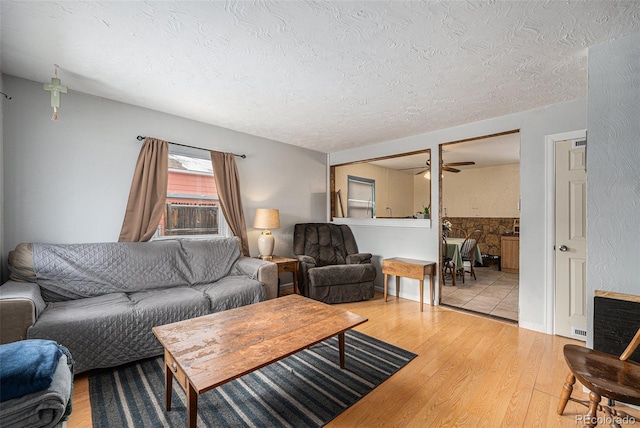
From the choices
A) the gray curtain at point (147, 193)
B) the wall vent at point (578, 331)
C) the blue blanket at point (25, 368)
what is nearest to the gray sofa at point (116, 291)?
the gray curtain at point (147, 193)

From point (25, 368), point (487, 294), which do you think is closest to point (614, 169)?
point (487, 294)

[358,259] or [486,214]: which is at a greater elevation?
[486,214]

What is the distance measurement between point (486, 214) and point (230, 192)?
595 centimetres

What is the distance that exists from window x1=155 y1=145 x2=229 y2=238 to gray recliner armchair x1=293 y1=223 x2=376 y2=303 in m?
1.16

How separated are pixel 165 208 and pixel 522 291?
13.5 ft

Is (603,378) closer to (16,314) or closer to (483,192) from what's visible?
(16,314)

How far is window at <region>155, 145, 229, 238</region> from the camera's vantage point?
323cm

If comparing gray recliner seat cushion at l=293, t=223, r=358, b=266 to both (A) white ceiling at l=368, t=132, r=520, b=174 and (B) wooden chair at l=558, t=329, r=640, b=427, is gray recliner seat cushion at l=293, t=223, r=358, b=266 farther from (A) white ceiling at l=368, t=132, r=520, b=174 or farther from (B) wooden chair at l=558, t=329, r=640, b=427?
(B) wooden chair at l=558, t=329, r=640, b=427

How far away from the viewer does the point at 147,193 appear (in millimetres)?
2920

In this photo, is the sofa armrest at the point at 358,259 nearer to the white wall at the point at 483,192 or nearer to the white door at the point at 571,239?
the white door at the point at 571,239

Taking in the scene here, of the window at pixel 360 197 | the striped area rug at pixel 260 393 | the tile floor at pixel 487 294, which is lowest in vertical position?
the striped area rug at pixel 260 393

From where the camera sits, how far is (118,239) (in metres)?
2.80

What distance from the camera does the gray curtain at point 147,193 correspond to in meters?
2.84

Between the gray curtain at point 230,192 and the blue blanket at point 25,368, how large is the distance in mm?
2454
